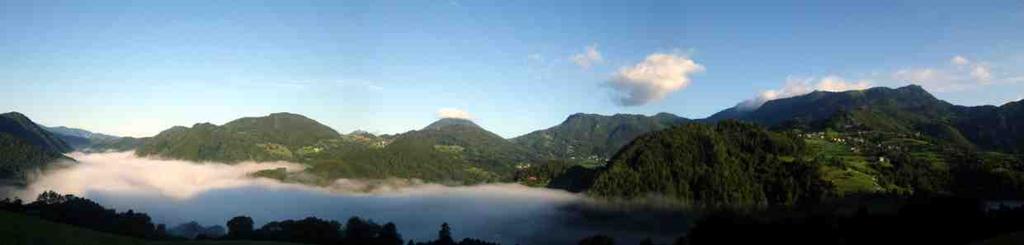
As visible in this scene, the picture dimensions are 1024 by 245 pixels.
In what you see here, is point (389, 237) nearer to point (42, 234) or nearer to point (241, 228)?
point (241, 228)

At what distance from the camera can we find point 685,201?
197m

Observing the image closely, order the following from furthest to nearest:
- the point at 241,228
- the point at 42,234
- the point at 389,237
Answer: the point at 241,228 → the point at 389,237 → the point at 42,234

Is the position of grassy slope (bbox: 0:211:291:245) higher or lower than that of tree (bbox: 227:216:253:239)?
higher

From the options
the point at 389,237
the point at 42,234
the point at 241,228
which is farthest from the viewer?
the point at 241,228

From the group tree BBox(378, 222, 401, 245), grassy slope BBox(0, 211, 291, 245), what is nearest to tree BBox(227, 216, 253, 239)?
tree BBox(378, 222, 401, 245)

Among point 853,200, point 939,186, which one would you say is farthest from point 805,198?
point 939,186

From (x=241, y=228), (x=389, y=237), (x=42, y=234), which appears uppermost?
(x=42, y=234)

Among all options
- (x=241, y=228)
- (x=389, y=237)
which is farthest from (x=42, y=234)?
(x=241, y=228)

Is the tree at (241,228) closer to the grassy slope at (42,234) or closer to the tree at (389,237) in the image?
the tree at (389,237)

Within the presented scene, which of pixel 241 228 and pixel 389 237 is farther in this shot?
pixel 241 228

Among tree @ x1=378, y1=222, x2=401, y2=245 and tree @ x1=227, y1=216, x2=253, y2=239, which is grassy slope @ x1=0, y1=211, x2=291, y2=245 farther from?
tree @ x1=378, y1=222, x2=401, y2=245

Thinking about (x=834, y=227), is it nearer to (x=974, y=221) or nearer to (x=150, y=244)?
(x=974, y=221)

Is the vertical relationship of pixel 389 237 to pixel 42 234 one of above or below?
below

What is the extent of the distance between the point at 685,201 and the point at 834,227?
391ft
